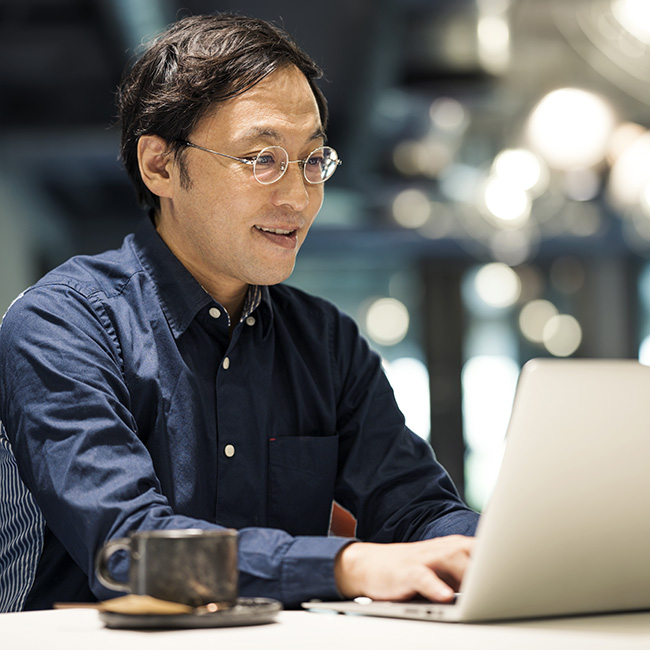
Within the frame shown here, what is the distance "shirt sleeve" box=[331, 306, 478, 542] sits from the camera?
1.72 m

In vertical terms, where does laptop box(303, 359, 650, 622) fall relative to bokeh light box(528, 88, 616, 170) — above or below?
below

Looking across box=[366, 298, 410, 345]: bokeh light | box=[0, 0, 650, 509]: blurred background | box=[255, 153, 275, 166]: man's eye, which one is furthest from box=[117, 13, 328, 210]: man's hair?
box=[366, 298, 410, 345]: bokeh light

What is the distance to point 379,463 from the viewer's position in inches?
71.9

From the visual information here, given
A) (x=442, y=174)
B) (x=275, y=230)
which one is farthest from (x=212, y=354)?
(x=442, y=174)

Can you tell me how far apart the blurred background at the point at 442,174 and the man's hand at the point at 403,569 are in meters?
0.62

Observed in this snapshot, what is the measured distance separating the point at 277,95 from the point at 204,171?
178 mm

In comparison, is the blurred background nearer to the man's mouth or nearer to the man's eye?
the man's mouth

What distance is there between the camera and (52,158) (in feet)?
21.9

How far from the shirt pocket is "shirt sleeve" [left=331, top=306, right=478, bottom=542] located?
45 millimetres

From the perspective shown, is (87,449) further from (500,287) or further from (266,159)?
(500,287)

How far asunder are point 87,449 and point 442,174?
6.62 meters

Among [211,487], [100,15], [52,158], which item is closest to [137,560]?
[211,487]

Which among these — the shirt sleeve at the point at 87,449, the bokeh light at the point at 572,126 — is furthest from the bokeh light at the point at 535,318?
the shirt sleeve at the point at 87,449

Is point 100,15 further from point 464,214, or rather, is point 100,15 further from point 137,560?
point 137,560
